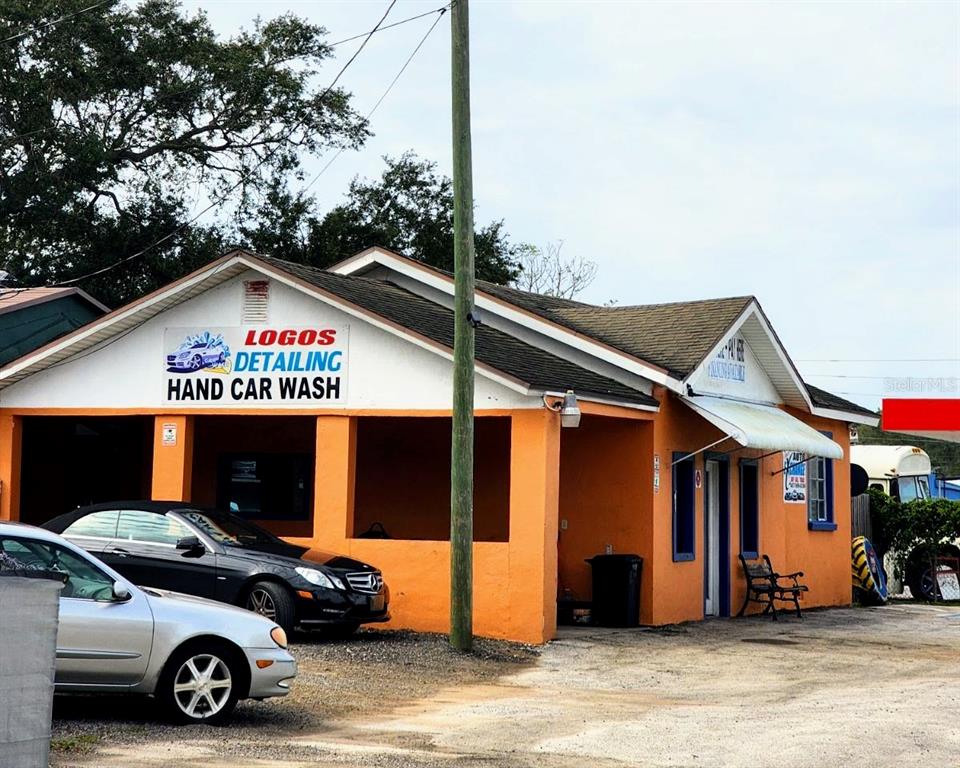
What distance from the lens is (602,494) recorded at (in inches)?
811

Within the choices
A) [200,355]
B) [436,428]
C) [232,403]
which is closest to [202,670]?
[232,403]

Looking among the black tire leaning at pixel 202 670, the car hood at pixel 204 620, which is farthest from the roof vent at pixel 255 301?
the black tire leaning at pixel 202 670

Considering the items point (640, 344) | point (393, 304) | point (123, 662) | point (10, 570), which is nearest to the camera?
point (10, 570)

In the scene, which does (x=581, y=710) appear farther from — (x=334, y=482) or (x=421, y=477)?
(x=421, y=477)

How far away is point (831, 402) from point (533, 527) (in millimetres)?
9894

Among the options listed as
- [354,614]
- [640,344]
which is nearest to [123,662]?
[354,614]

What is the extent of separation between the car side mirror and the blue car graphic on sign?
3.83m

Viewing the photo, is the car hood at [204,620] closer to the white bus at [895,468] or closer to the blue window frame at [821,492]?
the blue window frame at [821,492]

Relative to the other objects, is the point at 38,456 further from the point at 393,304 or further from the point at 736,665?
the point at 736,665

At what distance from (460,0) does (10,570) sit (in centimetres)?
1020

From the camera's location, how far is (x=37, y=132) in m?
34.3

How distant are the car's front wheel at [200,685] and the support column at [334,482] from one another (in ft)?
25.2

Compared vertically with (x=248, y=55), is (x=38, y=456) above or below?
below

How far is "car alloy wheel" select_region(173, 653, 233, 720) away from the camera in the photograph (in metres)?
10.9
